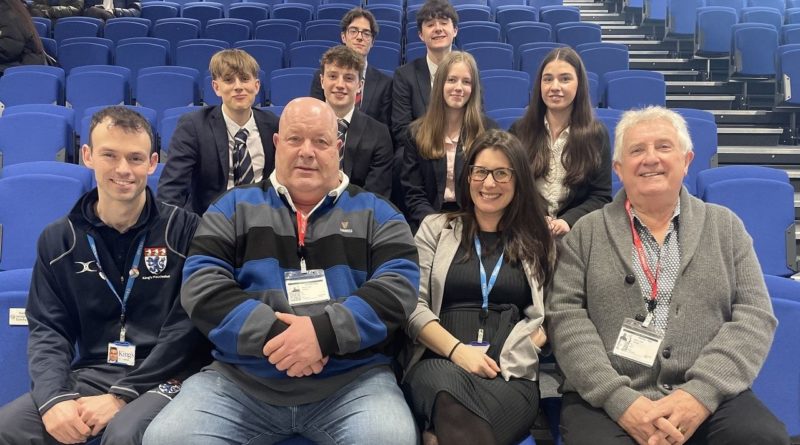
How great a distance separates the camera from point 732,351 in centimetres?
185

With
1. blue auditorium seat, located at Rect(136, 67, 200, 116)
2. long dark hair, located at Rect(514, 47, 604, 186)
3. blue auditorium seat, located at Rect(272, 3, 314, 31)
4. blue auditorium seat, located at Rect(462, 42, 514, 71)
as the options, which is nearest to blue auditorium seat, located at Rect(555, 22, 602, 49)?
blue auditorium seat, located at Rect(462, 42, 514, 71)

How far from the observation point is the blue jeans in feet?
5.73

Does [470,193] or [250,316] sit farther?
[470,193]

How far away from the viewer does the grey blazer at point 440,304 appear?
6.63ft

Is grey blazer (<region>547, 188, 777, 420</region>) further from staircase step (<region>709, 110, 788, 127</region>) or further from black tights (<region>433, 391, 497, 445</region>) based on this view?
staircase step (<region>709, 110, 788, 127</region>)

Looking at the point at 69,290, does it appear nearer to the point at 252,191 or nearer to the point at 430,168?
the point at 252,191

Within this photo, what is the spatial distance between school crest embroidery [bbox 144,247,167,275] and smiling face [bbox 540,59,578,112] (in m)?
1.64

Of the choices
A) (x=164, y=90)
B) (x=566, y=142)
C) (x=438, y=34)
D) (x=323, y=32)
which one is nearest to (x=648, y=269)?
(x=566, y=142)

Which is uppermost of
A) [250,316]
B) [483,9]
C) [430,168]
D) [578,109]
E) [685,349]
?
[483,9]

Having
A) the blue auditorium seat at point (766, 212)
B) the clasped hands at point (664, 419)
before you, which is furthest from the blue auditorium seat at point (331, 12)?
the clasped hands at point (664, 419)

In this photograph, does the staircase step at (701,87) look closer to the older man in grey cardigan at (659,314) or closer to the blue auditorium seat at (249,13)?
the blue auditorium seat at (249,13)

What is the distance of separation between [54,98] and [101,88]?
13.9 inches

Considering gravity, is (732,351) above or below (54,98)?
below

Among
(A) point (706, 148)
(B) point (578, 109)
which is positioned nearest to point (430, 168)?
(B) point (578, 109)
